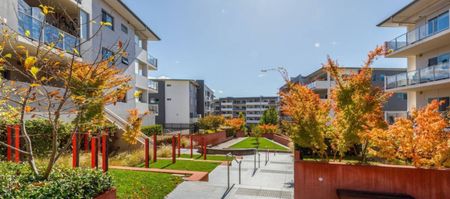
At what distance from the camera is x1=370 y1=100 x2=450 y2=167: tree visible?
25.1ft

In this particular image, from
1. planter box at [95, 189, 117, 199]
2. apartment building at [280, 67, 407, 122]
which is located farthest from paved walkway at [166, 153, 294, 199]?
apartment building at [280, 67, 407, 122]

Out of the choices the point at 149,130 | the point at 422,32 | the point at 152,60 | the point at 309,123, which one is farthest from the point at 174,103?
the point at 309,123

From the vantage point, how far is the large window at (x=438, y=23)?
17.4 metres

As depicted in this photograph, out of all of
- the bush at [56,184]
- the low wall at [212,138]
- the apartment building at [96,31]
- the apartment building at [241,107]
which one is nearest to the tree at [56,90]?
the bush at [56,184]

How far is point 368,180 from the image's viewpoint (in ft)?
25.9

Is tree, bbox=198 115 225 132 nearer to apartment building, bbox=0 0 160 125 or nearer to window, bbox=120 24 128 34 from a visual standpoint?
apartment building, bbox=0 0 160 125

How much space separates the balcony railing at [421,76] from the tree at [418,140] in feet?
38.5

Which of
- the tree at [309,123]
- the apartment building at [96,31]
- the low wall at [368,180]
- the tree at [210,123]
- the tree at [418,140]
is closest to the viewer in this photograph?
the low wall at [368,180]

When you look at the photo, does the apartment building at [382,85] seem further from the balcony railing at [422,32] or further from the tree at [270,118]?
the balcony railing at [422,32]

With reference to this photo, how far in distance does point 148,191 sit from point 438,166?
806 centimetres

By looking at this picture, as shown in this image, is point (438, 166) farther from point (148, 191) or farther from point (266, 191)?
point (148, 191)

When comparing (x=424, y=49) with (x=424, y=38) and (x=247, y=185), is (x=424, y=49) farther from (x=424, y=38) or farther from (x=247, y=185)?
(x=247, y=185)

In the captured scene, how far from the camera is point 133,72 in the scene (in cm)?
2566

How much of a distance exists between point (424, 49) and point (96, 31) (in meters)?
22.7
